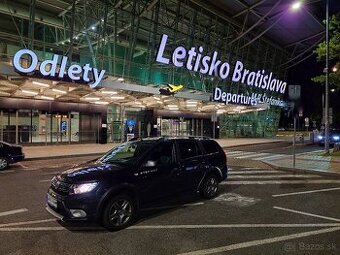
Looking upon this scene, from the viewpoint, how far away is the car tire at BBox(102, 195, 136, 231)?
6.54 meters

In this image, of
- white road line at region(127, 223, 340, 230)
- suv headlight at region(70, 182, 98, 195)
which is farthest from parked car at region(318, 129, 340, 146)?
suv headlight at region(70, 182, 98, 195)

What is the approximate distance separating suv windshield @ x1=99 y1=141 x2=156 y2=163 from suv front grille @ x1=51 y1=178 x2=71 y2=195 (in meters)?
1.26

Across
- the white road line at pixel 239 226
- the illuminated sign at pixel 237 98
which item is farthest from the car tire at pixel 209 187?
the illuminated sign at pixel 237 98

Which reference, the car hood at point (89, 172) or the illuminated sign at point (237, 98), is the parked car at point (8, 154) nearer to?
the car hood at point (89, 172)

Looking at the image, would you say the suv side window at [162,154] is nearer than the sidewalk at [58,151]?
Yes

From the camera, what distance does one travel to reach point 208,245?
19.4 ft

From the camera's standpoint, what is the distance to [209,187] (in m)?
9.26

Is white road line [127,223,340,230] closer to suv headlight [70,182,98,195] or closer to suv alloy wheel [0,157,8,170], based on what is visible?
suv headlight [70,182,98,195]

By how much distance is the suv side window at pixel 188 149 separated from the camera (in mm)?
8517

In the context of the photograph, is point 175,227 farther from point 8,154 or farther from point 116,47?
point 116,47

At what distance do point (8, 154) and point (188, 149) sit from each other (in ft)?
33.2

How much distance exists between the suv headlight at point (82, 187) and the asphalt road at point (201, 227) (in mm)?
782

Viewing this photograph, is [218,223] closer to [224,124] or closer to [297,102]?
[297,102]

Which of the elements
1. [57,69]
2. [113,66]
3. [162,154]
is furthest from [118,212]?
[113,66]
